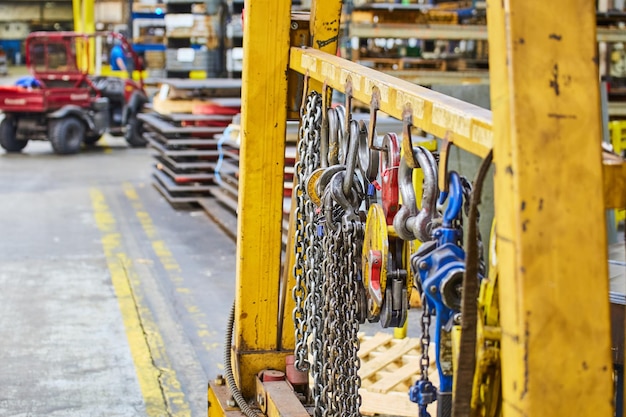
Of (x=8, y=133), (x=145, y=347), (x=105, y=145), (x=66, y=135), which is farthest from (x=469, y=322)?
(x=105, y=145)

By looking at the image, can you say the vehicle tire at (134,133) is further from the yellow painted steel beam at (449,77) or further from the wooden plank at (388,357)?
the wooden plank at (388,357)

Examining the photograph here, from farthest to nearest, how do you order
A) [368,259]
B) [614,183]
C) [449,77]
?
[449,77] < [368,259] < [614,183]

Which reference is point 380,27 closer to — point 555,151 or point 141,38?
point 555,151

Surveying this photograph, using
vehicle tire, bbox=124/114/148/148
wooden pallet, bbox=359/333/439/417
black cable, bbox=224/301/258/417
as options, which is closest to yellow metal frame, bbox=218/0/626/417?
black cable, bbox=224/301/258/417

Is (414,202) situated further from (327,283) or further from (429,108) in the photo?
(327,283)

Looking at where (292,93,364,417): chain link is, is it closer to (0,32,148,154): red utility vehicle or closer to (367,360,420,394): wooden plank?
(367,360,420,394): wooden plank

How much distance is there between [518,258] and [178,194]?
9328mm

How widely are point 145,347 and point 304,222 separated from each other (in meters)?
2.72

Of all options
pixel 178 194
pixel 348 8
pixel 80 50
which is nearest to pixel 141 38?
pixel 80 50

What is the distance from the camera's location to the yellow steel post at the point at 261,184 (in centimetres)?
329

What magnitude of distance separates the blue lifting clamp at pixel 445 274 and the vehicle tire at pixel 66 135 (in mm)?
13501

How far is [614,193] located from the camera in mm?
1656

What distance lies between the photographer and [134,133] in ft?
53.3

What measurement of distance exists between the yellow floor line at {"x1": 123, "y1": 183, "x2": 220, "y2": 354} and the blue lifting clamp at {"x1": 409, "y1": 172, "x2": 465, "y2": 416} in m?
3.68
